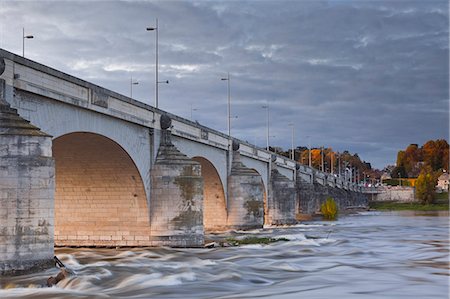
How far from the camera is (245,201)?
48875mm

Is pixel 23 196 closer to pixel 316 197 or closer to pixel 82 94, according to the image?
pixel 82 94

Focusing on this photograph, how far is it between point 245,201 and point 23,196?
1199 inches

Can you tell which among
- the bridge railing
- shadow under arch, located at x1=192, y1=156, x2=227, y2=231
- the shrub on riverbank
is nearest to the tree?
the shrub on riverbank

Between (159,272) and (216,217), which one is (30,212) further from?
(216,217)

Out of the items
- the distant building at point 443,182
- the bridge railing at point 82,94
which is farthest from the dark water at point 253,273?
the distant building at point 443,182

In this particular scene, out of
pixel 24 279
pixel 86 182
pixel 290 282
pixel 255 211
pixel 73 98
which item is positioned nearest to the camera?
pixel 24 279

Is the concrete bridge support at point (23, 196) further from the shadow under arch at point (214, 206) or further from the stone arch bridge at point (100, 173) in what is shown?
the shadow under arch at point (214, 206)

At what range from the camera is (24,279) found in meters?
18.7

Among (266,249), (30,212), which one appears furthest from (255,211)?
(30,212)

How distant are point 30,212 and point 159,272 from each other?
5.49 meters

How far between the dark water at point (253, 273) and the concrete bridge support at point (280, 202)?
23681mm

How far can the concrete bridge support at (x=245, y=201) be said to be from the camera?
48750 mm

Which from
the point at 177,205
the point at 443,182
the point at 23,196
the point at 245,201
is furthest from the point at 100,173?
the point at 443,182

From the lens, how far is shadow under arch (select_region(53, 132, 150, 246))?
104ft
